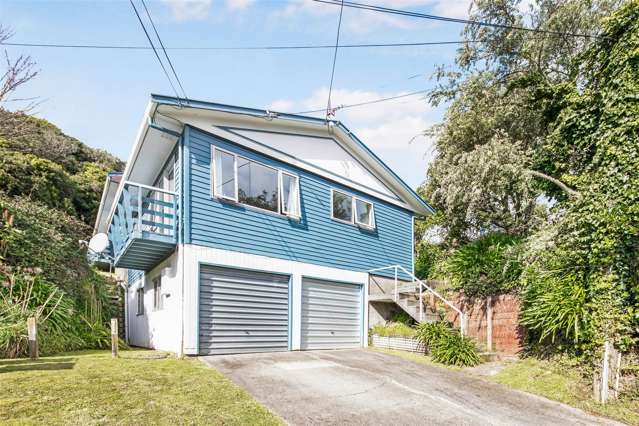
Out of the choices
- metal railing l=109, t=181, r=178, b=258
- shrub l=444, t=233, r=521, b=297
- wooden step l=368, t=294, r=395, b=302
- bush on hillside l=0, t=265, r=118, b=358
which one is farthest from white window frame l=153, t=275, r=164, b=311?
shrub l=444, t=233, r=521, b=297

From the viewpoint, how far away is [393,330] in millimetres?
11227

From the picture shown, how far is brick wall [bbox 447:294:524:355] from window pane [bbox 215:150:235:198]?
709 centimetres

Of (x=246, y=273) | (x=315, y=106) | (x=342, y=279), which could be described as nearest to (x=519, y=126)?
(x=315, y=106)

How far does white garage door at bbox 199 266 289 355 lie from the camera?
8.59m

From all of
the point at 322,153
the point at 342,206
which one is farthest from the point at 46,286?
the point at 342,206

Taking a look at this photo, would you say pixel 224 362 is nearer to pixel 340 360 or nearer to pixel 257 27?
pixel 340 360

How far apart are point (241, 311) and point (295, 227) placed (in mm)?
2711

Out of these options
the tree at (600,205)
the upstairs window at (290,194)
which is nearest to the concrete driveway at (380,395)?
the tree at (600,205)

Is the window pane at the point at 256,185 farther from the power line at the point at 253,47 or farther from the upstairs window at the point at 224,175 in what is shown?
the power line at the point at 253,47

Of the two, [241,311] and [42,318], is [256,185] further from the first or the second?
[42,318]

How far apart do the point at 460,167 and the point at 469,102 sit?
11.5 ft

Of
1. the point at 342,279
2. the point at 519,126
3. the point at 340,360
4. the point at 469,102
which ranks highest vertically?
the point at 469,102

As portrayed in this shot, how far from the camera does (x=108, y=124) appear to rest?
11055 mm

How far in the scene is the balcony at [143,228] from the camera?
8.21 metres
